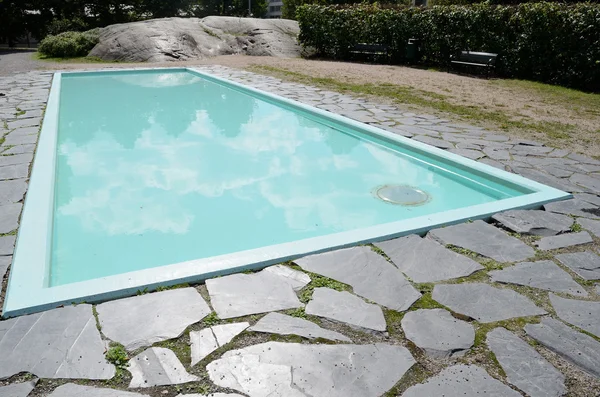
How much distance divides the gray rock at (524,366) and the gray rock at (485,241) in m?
→ 0.88

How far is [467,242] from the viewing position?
3.33 m

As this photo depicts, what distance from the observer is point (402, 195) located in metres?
4.82

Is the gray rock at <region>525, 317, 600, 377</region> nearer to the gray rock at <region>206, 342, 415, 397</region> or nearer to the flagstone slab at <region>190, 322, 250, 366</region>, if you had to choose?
the gray rock at <region>206, 342, 415, 397</region>

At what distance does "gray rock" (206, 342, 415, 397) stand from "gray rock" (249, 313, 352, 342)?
0.25 ft

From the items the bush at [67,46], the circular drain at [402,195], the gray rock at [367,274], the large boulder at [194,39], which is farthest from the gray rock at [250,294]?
the bush at [67,46]

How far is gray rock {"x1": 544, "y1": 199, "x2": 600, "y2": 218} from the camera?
12.6 feet

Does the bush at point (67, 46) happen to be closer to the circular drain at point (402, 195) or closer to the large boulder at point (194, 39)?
the large boulder at point (194, 39)

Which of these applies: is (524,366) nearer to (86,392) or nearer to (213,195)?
(86,392)

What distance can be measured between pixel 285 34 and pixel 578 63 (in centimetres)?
1148

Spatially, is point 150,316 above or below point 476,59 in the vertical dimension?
below

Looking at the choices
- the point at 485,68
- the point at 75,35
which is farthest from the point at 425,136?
the point at 75,35

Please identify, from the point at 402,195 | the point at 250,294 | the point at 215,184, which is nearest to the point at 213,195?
the point at 215,184

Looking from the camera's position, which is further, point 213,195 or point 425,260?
point 213,195

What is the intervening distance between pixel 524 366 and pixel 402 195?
2.82 meters
